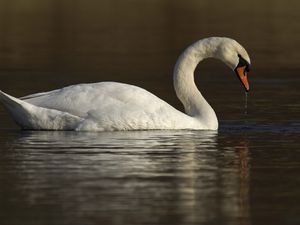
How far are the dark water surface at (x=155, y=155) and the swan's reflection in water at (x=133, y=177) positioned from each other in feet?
0.04

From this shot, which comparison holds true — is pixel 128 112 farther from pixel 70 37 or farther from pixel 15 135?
pixel 70 37

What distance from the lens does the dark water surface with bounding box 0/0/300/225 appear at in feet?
37.2

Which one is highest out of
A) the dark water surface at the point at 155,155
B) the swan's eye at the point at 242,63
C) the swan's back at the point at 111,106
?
the swan's eye at the point at 242,63

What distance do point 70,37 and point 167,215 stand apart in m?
24.6

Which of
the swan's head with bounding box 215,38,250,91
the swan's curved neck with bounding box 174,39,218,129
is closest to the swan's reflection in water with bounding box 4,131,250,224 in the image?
the swan's curved neck with bounding box 174,39,218,129

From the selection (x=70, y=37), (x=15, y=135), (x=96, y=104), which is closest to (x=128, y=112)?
(x=96, y=104)

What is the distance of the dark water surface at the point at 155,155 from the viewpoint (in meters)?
11.3

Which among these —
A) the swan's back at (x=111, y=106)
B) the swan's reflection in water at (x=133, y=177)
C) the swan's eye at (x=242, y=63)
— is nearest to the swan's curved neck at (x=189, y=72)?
the swan's eye at (x=242, y=63)

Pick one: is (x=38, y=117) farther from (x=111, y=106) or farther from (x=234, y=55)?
(x=234, y=55)

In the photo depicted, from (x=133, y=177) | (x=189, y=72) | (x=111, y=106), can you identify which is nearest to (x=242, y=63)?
(x=189, y=72)

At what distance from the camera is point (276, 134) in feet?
54.5

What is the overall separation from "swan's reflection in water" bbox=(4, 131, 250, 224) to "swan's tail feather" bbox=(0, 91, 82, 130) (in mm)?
229

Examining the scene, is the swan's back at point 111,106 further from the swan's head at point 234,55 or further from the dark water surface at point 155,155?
the swan's head at point 234,55

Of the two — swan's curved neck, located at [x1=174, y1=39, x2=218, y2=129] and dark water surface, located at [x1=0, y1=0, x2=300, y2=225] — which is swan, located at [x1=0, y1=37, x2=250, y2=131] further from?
swan's curved neck, located at [x1=174, y1=39, x2=218, y2=129]
